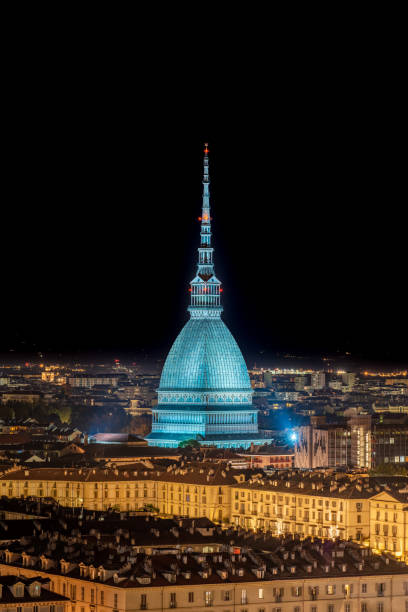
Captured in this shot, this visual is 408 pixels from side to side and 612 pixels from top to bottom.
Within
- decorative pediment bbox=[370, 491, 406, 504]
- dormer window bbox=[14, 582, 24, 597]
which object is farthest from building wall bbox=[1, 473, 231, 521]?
dormer window bbox=[14, 582, 24, 597]

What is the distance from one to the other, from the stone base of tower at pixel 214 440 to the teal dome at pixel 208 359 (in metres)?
4.01

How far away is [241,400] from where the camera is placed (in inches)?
5773

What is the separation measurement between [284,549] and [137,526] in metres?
11.7

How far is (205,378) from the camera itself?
5738 inches

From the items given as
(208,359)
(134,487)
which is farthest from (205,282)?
(134,487)

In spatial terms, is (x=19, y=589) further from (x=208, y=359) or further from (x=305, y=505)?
(x=208, y=359)

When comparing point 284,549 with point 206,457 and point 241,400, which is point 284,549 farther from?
point 241,400

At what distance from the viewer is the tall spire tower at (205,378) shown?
14462 centimetres

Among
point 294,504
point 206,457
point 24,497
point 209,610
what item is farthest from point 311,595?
point 206,457

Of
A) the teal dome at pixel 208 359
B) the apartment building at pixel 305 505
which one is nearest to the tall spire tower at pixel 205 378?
the teal dome at pixel 208 359

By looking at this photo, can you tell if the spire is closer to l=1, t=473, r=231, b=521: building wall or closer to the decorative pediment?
l=1, t=473, r=231, b=521: building wall

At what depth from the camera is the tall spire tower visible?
14462cm

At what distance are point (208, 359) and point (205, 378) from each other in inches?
44.1

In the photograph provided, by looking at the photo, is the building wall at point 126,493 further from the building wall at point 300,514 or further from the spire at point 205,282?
the spire at point 205,282
